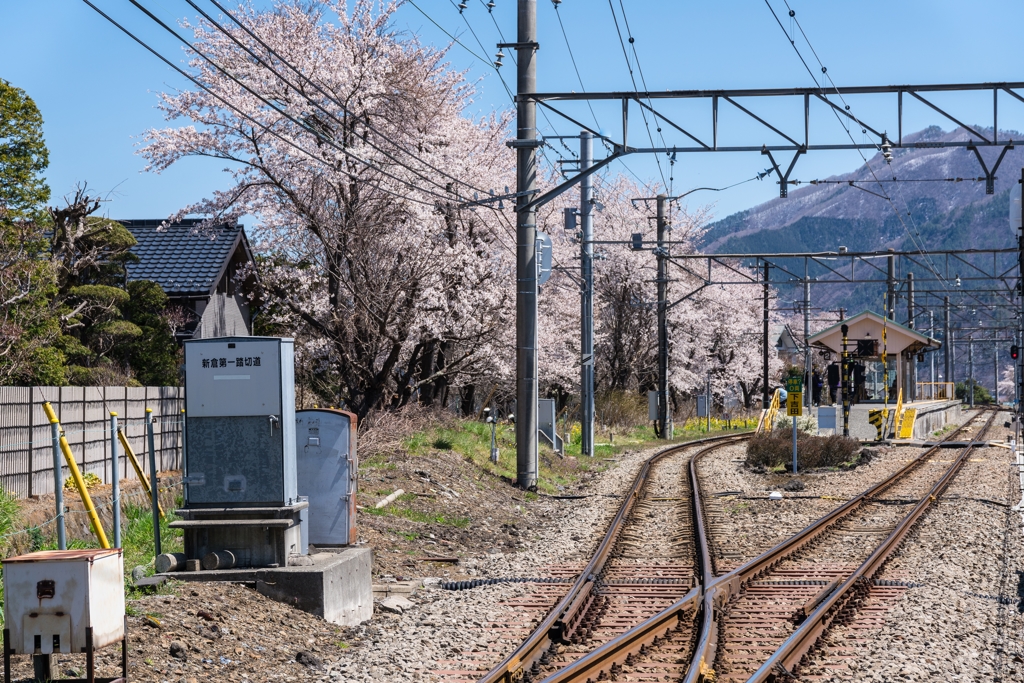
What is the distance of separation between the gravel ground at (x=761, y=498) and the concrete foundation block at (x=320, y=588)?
4.30 meters

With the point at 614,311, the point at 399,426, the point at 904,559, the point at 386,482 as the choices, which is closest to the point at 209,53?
the point at 399,426

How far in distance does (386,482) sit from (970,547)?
27.0ft

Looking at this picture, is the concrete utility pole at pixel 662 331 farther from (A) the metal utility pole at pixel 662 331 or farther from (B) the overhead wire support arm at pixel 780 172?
(B) the overhead wire support arm at pixel 780 172

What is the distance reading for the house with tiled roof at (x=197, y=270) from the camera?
29938 millimetres

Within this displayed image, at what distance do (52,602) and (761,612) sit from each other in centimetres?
615

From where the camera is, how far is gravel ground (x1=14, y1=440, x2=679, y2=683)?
24.9 ft

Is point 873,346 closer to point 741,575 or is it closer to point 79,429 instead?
point 741,575

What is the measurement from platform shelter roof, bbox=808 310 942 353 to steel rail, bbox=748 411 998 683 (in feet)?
75.8

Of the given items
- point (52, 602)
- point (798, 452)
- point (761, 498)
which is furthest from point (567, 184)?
point (52, 602)

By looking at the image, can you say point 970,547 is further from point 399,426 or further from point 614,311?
point 614,311

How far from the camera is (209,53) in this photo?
82.5ft

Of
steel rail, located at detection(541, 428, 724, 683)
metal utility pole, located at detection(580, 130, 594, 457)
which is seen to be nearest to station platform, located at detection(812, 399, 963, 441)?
metal utility pole, located at detection(580, 130, 594, 457)

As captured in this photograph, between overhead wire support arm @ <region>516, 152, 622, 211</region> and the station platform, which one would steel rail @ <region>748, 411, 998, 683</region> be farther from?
the station platform

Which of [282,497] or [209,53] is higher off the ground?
[209,53]
